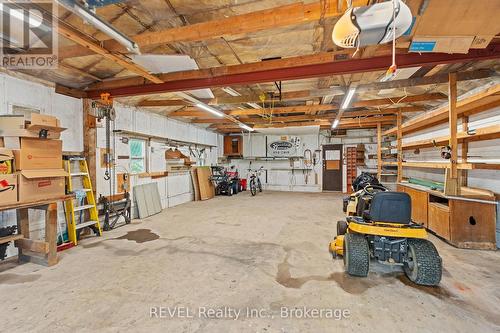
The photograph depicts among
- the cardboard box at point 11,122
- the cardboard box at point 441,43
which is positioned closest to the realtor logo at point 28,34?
the cardboard box at point 11,122

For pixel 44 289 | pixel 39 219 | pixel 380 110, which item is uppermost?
pixel 380 110

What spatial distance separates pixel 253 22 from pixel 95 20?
1.28 m

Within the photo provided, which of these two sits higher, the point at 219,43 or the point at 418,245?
the point at 219,43

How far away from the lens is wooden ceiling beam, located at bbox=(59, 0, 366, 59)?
73.7 inches

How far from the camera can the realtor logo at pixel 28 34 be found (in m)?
2.09

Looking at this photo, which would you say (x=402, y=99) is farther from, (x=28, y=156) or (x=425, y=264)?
(x=28, y=156)

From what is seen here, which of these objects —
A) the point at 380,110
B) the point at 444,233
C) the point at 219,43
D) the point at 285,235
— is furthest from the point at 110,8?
the point at 380,110

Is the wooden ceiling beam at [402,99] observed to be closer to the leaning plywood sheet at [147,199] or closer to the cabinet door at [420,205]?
the cabinet door at [420,205]

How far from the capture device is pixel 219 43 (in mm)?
2906

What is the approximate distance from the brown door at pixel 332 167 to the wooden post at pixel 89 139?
8.34m

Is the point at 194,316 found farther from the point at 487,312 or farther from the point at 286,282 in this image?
the point at 487,312

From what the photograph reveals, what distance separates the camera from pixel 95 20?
1851mm

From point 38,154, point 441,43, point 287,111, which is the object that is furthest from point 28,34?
point 287,111

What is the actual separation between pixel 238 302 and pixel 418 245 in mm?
1949
